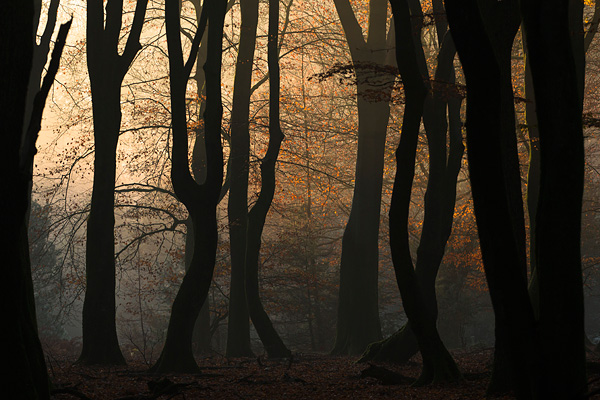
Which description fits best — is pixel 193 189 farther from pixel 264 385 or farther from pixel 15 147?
pixel 15 147

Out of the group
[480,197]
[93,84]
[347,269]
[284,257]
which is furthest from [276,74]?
[284,257]

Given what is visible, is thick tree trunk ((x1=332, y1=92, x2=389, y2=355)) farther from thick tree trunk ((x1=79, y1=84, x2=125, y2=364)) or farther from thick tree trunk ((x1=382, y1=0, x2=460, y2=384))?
thick tree trunk ((x1=382, y1=0, x2=460, y2=384))

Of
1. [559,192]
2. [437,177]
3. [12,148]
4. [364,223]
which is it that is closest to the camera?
[12,148]

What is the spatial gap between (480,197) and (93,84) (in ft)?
32.7

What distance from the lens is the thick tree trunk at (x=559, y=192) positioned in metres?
4.46

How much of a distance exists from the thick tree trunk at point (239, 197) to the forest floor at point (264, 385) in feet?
13.9

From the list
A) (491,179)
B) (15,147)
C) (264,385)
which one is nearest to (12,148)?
(15,147)

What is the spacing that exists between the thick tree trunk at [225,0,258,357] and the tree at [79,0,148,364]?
333 centimetres

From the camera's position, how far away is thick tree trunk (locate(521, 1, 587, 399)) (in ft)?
14.6

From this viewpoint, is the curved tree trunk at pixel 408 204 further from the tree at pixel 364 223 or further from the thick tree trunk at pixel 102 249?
the tree at pixel 364 223

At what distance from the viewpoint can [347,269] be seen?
16406mm

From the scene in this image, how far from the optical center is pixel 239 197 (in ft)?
52.7

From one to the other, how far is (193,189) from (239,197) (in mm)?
5313

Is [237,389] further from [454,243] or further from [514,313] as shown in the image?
[454,243]
